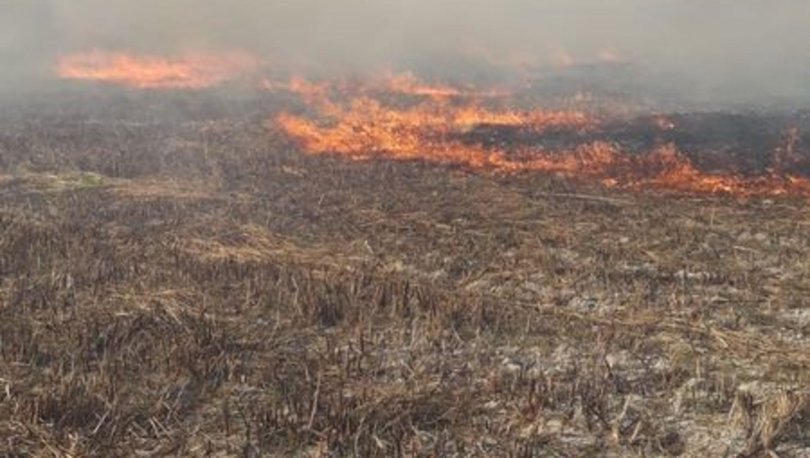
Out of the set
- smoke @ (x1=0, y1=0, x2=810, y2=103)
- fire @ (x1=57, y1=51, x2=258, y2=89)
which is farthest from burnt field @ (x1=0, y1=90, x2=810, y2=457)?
smoke @ (x1=0, y1=0, x2=810, y2=103)

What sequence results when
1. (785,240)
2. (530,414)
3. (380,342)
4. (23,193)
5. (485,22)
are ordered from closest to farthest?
(530,414)
(380,342)
(785,240)
(23,193)
(485,22)

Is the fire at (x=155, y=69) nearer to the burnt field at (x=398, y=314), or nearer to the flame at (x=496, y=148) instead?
the flame at (x=496, y=148)

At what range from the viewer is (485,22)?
44406 mm

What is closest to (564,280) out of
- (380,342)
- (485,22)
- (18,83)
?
(380,342)

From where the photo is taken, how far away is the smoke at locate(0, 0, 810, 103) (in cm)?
3447

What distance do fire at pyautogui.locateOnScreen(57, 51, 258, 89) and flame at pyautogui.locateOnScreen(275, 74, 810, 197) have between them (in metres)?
7.76

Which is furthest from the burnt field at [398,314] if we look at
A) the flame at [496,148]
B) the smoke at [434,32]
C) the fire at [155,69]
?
the smoke at [434,32]

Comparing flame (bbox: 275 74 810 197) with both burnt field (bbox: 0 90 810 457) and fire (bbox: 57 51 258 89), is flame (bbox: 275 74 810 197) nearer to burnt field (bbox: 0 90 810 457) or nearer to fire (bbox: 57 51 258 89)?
burnt field (bbox: 0 90 810 457)

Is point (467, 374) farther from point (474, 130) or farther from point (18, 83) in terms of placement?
point (18, 83)

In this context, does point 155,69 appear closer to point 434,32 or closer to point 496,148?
point 434,32

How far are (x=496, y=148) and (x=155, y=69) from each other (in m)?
18.6

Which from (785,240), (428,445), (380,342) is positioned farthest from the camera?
(785,240)

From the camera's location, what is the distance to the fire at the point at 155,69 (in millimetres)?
30312

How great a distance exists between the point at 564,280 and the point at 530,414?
3.31 m
